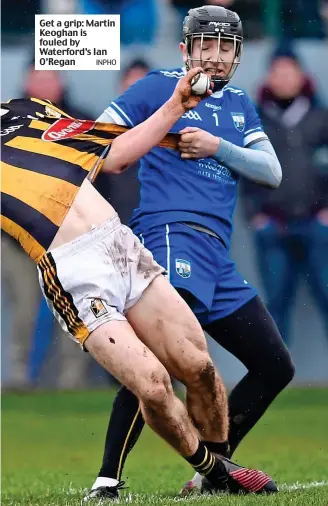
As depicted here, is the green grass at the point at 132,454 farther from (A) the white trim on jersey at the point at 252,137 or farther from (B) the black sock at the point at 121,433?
(A) the white trim on jersey at the point at 252,137

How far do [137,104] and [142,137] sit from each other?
20.6 inches

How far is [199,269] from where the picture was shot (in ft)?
18.2

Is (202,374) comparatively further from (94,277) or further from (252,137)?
(252,137)

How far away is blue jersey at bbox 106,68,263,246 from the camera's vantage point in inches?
221

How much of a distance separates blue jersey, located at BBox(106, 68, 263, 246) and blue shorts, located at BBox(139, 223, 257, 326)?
0.19 ft

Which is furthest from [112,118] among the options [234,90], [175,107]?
[234,90]

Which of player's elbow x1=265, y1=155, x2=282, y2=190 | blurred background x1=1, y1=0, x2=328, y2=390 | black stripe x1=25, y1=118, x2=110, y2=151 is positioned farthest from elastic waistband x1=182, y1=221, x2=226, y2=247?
blurred background x1=1, y1=0, x2=328, y2=390

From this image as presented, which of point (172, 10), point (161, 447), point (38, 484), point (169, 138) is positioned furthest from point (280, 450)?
point (172, 10)

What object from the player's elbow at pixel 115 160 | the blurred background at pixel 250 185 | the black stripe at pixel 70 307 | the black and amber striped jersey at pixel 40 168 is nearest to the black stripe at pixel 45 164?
the black and amber striped jersey at pixel 40 168

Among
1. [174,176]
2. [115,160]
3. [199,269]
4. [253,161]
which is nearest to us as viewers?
[115,160]

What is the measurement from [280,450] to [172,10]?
3.23 meters

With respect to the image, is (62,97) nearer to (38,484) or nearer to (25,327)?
(25,327)

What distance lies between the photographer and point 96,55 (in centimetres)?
647

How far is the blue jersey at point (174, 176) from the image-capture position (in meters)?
5.61
